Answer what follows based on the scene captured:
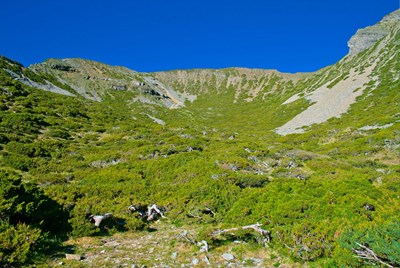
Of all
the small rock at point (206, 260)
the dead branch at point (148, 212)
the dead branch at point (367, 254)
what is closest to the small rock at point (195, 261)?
the small rock at point (206, 260)

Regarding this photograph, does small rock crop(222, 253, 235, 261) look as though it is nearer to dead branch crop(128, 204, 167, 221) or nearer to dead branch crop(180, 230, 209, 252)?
dead branch crop(180, 230, 209, 252)

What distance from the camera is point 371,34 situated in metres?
116

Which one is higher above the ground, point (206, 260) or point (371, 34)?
point (371, 34)

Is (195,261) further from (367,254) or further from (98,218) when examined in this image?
(98,218)

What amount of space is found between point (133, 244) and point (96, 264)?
205cm

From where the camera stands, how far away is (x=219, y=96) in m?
135

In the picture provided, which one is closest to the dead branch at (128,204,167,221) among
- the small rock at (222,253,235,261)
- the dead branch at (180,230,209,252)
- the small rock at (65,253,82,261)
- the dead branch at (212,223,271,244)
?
the dead branch at (180,230,209,252)

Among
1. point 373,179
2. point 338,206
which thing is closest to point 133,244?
point 338,206

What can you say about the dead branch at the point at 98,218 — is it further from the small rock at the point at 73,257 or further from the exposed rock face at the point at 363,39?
the exposed rock face at the point at 363,39

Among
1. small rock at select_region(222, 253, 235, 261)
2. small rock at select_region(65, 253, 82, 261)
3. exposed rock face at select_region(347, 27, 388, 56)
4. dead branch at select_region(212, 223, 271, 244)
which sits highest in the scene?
exposed rock face at select_region(347, 27, 388, 56)

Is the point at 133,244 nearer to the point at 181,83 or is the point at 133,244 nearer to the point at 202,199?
the point at 202,199

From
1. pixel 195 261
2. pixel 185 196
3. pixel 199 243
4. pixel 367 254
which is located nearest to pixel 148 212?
pixel 185 196

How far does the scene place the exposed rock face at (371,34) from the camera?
368 feet

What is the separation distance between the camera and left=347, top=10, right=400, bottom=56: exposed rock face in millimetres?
112125
